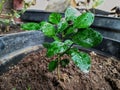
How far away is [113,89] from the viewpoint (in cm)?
93

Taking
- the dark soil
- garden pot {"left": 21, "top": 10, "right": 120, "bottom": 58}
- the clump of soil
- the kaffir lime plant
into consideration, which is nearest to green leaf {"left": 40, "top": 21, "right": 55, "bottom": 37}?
the kaffir lime plant

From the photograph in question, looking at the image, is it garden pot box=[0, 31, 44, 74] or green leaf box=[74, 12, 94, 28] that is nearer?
green leaf box=[74, 12, 94, 28]

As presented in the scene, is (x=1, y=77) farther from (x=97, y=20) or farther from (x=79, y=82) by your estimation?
(x=97, y=20)

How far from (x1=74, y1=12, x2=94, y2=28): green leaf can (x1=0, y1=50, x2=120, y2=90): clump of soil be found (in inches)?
9.0

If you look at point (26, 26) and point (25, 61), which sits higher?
point (26, 26)

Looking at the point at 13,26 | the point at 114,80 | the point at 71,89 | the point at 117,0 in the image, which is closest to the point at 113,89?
the point at 114,80

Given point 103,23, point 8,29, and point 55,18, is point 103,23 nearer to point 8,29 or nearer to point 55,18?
point 8,29

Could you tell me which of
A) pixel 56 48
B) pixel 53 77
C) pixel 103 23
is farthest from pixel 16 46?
pixel 103 23

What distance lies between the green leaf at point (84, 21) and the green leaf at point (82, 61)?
0.26ft

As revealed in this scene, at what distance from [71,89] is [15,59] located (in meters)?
0.27

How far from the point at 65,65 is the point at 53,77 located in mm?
68

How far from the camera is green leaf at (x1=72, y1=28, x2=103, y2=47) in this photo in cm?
74

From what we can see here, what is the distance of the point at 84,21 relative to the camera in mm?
748

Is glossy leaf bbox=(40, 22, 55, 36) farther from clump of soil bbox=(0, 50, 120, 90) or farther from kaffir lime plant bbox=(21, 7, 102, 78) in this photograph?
clump of soil bbox=(0, 50, 120, 90)
